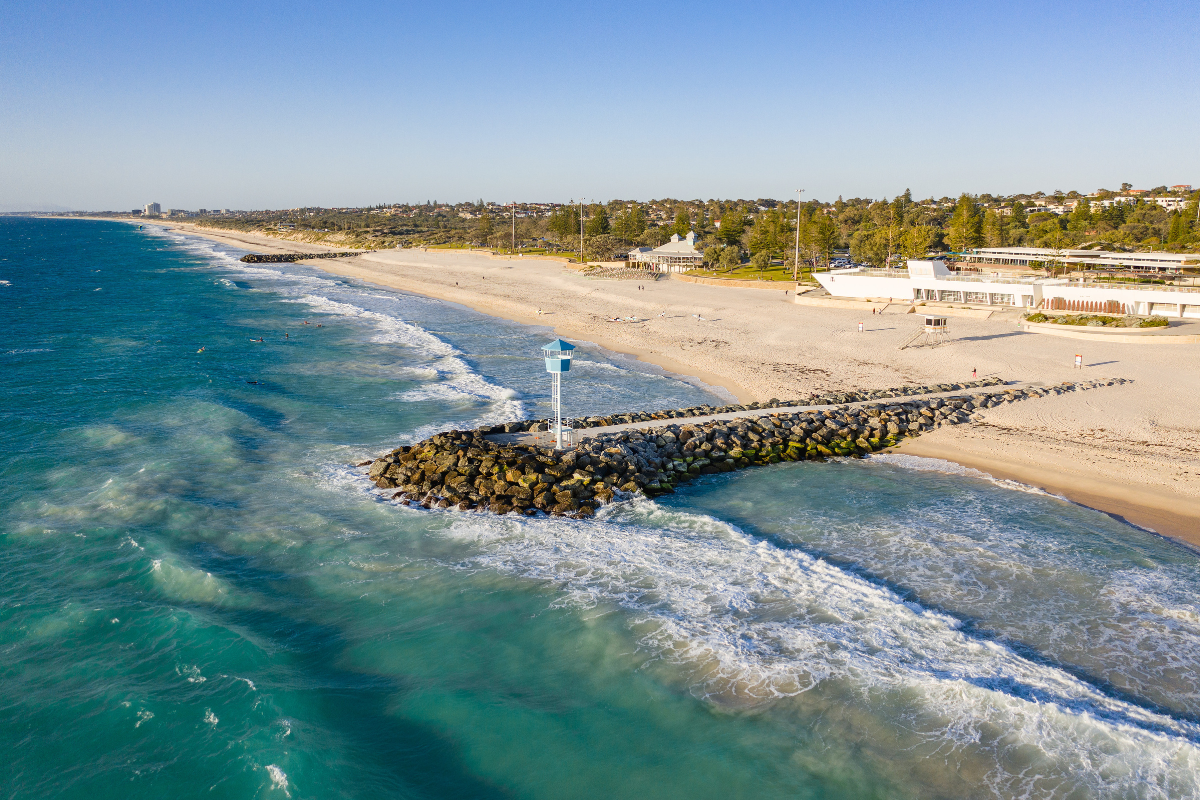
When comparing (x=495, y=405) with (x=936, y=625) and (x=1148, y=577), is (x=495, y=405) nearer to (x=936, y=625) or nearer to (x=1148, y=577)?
(x=936, y=625)

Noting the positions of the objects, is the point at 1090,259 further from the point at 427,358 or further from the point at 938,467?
the point at 427,358

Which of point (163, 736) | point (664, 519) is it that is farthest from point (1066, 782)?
point (163, 736)

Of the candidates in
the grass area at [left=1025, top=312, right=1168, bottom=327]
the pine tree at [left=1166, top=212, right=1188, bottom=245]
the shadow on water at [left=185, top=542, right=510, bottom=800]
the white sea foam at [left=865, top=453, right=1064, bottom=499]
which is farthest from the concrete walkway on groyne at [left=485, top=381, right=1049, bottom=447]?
the pine tree at [left=1166, top=212, right=1188, bottom=245]

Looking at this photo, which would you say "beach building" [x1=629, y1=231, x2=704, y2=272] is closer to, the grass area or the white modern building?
the white modern building

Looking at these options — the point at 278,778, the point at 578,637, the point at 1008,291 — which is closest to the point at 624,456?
the point at 578,637

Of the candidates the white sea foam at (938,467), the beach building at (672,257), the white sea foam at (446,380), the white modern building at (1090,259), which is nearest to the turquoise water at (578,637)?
the white sea foam at (938,467)

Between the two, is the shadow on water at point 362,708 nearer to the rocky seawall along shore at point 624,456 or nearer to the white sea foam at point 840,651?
the white sea foam at point 840,651
